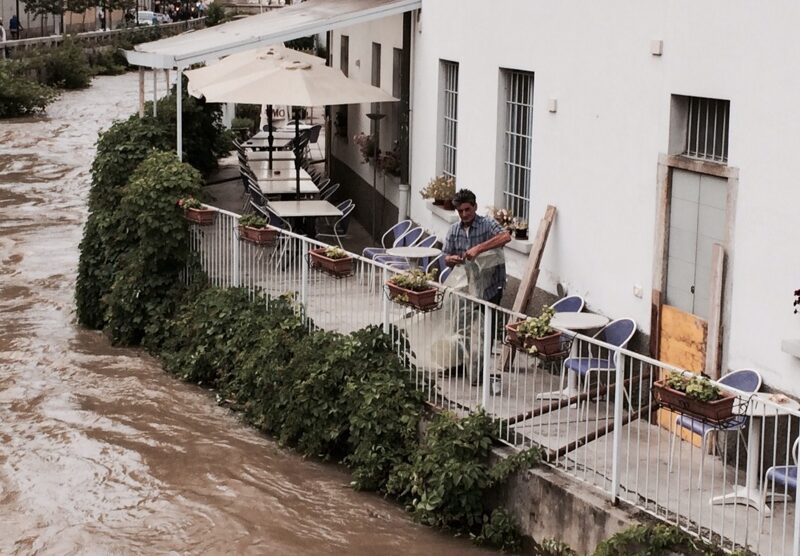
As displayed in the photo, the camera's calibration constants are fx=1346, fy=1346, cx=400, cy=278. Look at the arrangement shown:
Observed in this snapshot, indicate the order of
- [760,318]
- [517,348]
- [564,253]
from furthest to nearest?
[564,253]
[517,348]
[760,318]

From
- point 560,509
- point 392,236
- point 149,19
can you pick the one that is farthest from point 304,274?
point 149,19

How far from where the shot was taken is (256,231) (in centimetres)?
1327

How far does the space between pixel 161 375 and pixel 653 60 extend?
6.53 metres

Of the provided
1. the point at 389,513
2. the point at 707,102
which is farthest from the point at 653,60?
the point at 389,513

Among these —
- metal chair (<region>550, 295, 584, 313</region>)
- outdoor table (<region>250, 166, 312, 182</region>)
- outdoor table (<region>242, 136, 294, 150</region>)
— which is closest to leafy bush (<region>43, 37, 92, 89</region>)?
outdoor table (<region>242, 136, 294, 150</region>)

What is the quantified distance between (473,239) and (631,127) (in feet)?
5.02

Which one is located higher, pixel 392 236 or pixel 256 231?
pixel 256 231

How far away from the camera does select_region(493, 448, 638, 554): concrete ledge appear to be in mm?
8352

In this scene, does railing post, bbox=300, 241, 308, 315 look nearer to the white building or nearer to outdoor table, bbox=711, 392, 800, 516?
the white building

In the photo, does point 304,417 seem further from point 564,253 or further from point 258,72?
point 258,72

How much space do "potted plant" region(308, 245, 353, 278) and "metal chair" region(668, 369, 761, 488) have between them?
3.47 metres

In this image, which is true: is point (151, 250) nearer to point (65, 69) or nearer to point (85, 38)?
point (65, 69)

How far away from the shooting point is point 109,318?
50.9ft

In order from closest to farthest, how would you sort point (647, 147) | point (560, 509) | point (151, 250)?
point (560, 509), point (647, 147), point (151, 250)
